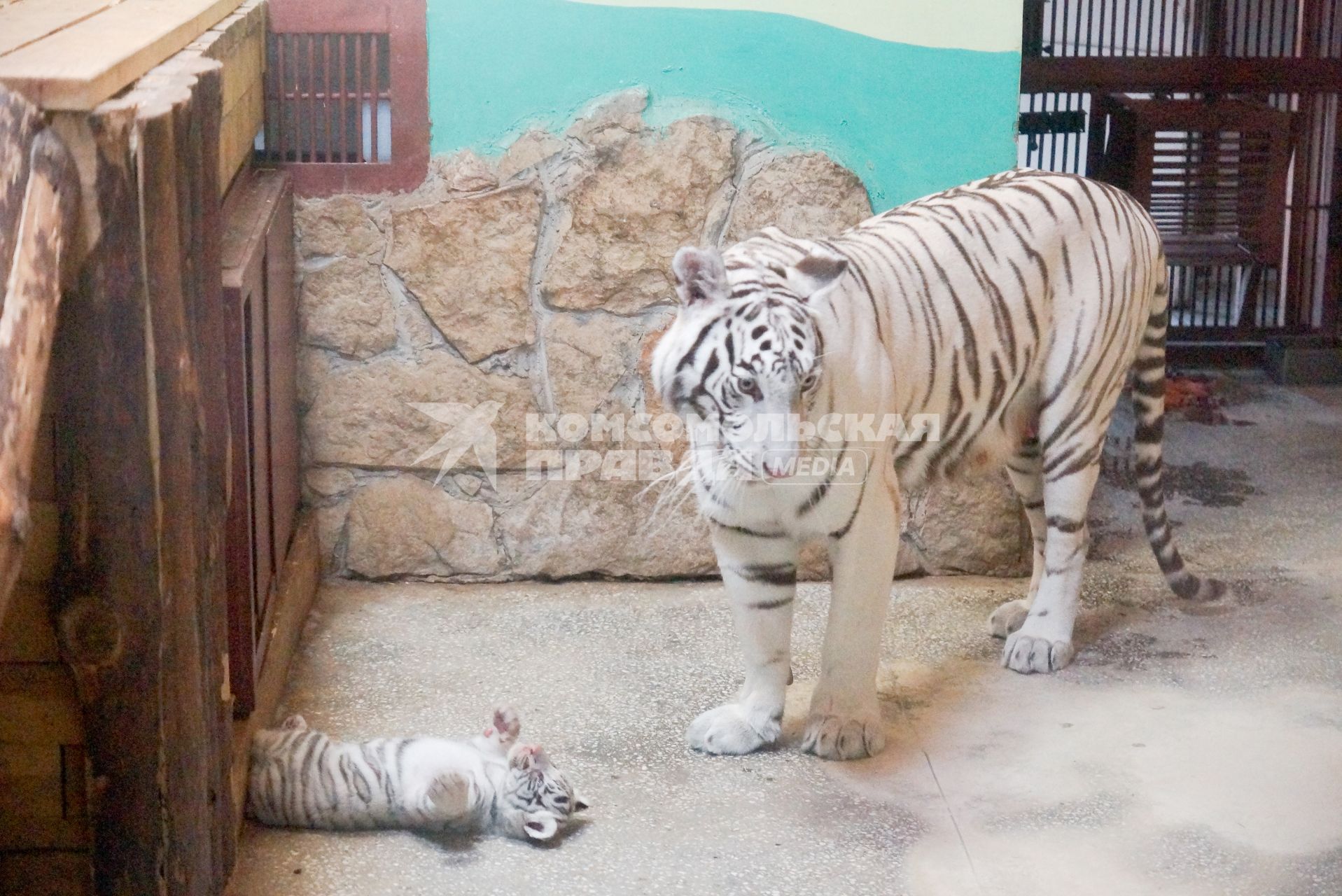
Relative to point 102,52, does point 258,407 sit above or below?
below

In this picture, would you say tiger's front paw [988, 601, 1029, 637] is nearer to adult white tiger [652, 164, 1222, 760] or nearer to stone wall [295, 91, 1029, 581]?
adult white tiger [652, 164, 1222, 760]

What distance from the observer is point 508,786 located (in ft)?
9.33

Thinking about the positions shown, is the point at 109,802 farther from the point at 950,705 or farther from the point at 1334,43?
the point at 1334,43

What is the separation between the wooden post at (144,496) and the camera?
2.05 m

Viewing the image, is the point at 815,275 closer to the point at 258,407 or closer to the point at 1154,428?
the point at 258,407

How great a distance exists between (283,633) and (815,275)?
1497mm

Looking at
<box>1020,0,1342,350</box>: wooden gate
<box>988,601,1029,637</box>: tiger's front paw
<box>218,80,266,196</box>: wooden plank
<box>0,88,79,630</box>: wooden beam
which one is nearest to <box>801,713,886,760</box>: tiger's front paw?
<box>988,601,1029,637</box>: tiger's front paw

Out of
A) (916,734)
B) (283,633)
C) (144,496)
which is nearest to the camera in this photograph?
(144,496)

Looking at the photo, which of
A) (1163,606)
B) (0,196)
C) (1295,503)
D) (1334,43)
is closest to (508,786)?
(0,196)

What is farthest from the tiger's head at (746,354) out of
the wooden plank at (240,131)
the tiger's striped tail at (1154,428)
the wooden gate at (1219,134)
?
the wooden gate at (1219,134)

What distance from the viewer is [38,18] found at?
262 cm

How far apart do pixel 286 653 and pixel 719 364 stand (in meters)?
1.37

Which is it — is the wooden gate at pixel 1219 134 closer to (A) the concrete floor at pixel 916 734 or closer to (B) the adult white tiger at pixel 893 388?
(A) the concrete floor at pixel 916 734

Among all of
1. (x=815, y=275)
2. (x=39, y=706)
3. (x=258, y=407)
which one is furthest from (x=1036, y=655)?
(x=39, y=706)
